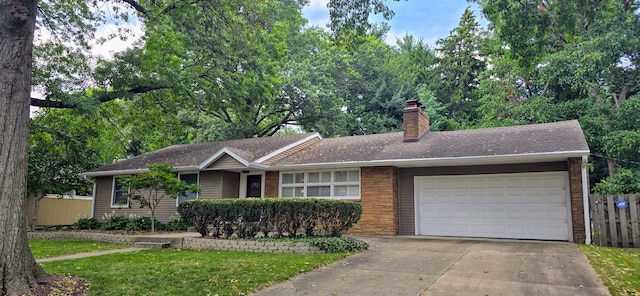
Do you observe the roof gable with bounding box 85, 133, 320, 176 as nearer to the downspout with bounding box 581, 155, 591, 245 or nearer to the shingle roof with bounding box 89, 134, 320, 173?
the shingle roof with bounding box 89, 134, 320, 173

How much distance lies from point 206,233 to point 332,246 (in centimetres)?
384

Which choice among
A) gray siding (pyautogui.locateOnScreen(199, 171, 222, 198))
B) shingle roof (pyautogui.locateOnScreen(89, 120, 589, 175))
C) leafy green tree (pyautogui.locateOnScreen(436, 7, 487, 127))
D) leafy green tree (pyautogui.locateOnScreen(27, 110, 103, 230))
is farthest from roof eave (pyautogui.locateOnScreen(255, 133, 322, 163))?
leafy green tree (pyautogui.locateOnScreen(436, 7, 487, 127))

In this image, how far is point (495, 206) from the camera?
41.1ft

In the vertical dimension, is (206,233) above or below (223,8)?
below

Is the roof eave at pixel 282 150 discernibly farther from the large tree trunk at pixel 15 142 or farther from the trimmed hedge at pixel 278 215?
the large tree trunk at pixel 15 142

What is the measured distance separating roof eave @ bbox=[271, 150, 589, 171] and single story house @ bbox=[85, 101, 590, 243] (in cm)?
3

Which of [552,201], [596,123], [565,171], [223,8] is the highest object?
[223,8]

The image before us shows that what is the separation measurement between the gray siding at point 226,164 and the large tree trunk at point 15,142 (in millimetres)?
8681

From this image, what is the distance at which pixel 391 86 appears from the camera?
28.0 metres

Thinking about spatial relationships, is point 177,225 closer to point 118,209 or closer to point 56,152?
point 118,209

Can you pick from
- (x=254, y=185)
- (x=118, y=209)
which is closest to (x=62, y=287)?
(x=254, y=185)

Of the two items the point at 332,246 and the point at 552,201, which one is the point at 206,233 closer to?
the point at 332,246

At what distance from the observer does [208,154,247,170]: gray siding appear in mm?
14305

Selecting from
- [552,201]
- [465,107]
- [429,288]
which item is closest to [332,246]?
[429,288]
